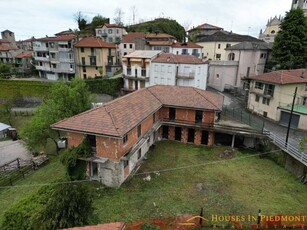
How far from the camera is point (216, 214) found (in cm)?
1656

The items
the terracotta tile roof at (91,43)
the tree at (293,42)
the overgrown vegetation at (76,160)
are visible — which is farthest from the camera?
the terracotta tile roof at (91,43)

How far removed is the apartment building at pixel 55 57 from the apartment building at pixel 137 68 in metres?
19.7

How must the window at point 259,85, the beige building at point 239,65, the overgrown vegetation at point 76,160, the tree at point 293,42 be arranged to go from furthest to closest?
the beige building at point 239,65 < the tree at point 293,42 < the window at point 259,85 < the overgrown vegetation at point 76,160

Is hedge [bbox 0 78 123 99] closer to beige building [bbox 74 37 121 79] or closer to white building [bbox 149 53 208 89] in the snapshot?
beige building [bbox 74 37 121 79]

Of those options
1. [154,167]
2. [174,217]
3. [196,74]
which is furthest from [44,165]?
[196,74]

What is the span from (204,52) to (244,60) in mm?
16230

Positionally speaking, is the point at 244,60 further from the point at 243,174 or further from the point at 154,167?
the point at 154,167

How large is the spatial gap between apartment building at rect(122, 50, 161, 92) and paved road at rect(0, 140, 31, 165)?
23021 millimetres

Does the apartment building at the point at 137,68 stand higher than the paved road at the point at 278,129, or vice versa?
the apartment building at the point at 137,68

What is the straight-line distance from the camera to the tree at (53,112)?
87.1 ft

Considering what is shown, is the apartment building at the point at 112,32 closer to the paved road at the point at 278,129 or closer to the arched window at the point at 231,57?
the arched window at the point at 231,57

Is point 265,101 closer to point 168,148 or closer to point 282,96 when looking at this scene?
point 282,96

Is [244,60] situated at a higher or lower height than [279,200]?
higher

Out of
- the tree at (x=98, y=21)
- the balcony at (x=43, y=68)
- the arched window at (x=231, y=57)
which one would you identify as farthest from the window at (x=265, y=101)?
the tree at (x=98, y=21)
